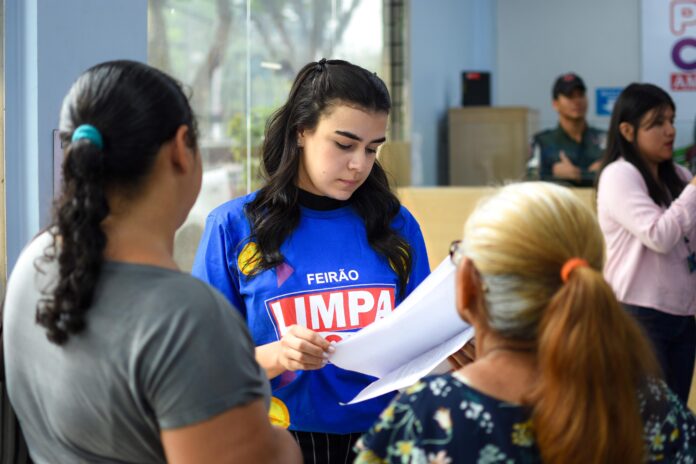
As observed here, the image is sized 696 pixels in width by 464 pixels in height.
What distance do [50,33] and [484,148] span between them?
608 cm

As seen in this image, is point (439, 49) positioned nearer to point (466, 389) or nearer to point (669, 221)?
point (669, 221)

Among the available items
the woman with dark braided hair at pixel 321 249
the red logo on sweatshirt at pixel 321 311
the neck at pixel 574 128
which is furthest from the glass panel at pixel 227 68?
the neck at pixel 574 128

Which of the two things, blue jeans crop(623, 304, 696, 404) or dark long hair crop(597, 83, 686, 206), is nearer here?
blue jeans crop(623, 304, 696, 404)

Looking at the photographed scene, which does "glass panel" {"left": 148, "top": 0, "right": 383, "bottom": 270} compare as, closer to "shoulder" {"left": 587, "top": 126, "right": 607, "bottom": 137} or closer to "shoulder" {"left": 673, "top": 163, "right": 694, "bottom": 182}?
"shoulder" {"left": 673, "top": 163, "right": 694, "bottom": 182}

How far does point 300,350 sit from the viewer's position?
161 cm

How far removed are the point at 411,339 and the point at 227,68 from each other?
8.35ft

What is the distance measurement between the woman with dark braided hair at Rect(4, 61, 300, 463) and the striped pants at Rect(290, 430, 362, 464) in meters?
0.55

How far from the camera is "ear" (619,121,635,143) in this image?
3.23 m

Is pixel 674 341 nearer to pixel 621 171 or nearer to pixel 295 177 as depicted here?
pixel 621 171

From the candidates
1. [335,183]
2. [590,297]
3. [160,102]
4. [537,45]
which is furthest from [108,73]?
[537,45]

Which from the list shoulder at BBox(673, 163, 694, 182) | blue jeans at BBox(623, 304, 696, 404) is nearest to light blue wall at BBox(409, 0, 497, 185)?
shoulder at BBox(673, 163, 694, 182)

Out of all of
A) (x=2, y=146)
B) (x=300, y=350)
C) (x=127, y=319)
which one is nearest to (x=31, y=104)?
(x=2, y=146)

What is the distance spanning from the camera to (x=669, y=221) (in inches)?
118

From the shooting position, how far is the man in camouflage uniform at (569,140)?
6254 millimetres
